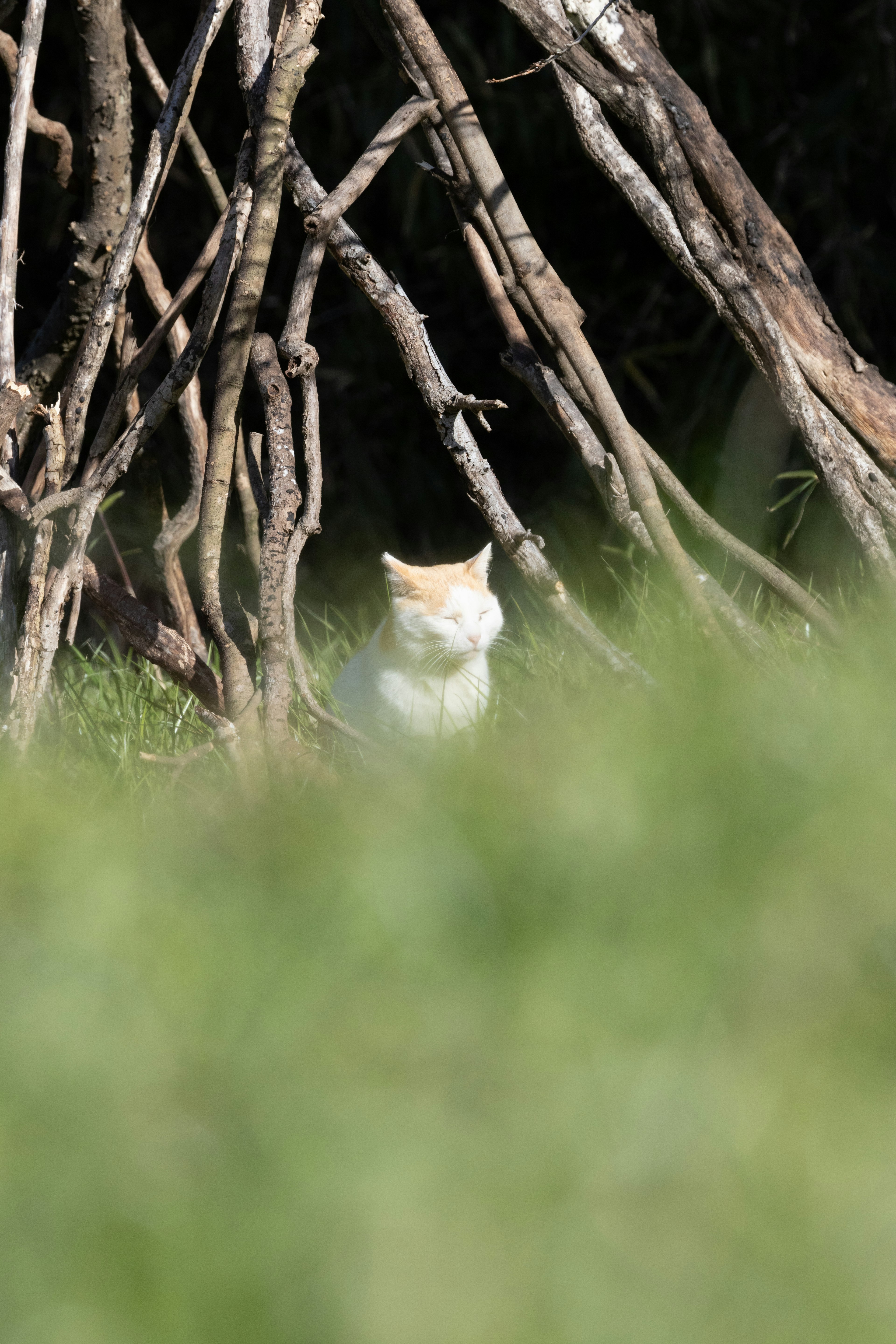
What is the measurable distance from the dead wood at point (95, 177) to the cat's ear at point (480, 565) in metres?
0.87

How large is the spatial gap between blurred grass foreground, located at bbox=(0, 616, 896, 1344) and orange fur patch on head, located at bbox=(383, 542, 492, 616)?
631 millimetres

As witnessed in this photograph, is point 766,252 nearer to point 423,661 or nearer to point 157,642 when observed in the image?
point 423,661

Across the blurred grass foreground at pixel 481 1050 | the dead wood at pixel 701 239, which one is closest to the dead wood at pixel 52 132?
the dead wood at pixel 701 239

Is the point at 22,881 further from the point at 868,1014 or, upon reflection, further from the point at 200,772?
the point at 868,1014

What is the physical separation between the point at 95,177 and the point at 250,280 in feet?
2.39

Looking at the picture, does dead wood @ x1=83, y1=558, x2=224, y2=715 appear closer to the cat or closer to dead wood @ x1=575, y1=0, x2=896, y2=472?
the cat

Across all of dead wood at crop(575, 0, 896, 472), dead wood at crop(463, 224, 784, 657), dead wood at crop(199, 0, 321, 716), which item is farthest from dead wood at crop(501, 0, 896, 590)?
dead wood at crop(199, 0, 321, 716)

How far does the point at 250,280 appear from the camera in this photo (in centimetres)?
166

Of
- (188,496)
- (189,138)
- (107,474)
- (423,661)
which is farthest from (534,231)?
(107,474)

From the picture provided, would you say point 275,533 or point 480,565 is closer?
point 275,533

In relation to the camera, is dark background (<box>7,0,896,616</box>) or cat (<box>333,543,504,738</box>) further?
dark background (<box>7,0,896,616</box>)

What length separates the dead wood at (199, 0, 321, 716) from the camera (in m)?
1.65

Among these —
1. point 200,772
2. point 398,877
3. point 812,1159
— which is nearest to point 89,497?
point 200,772

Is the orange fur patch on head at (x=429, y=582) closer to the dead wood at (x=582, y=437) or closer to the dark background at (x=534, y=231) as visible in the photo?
the dead wood at (x=582, y=437)
